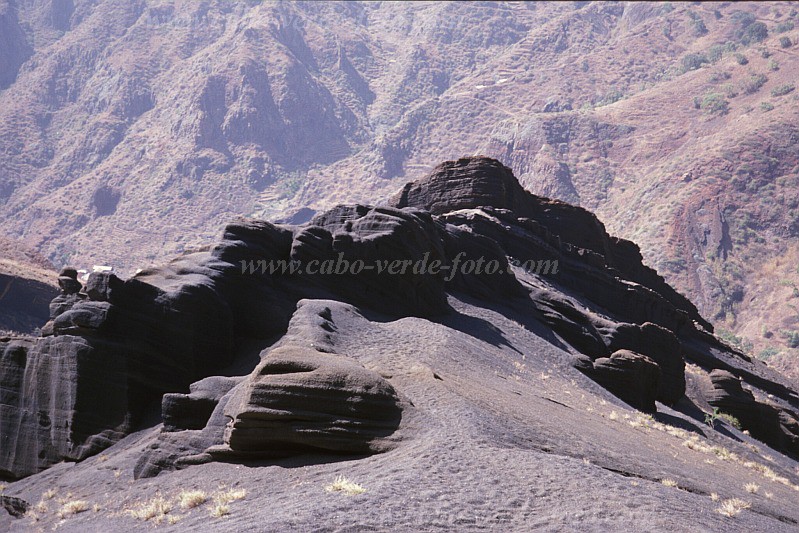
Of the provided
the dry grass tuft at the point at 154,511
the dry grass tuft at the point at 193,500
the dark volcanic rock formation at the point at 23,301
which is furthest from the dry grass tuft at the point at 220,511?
the dark volcanic rock formation at the point at 23,301

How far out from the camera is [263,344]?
886 inches

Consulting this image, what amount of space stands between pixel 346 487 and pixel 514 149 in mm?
139103

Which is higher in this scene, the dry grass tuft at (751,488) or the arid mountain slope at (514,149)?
the arid mountain slope at (514,149)

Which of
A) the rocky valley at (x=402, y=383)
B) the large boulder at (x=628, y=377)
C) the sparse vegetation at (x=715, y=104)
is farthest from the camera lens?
the sparse vegetation at (x=715, y=104)

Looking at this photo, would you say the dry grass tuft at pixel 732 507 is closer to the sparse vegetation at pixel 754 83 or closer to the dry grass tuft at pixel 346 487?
the dry grass tuft at pixel 346 487

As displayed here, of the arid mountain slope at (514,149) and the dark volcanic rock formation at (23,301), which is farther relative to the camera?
the arid mountain slope at (514,149)

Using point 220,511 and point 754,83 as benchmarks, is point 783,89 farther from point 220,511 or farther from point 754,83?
point 220,511

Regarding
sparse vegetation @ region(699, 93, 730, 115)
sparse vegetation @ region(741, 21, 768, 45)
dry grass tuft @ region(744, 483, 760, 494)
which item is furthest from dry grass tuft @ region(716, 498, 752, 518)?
sparse vegetation @ region(741, 21, 768, 45)

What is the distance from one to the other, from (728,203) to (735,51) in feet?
224

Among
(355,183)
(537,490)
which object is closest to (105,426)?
(537,490)

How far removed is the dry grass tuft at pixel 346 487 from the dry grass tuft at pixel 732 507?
531cm

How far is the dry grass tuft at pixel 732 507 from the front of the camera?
11.2 m

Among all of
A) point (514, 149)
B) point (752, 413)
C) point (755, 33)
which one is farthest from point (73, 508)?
point (755, 33)

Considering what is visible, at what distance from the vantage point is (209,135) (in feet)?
576
